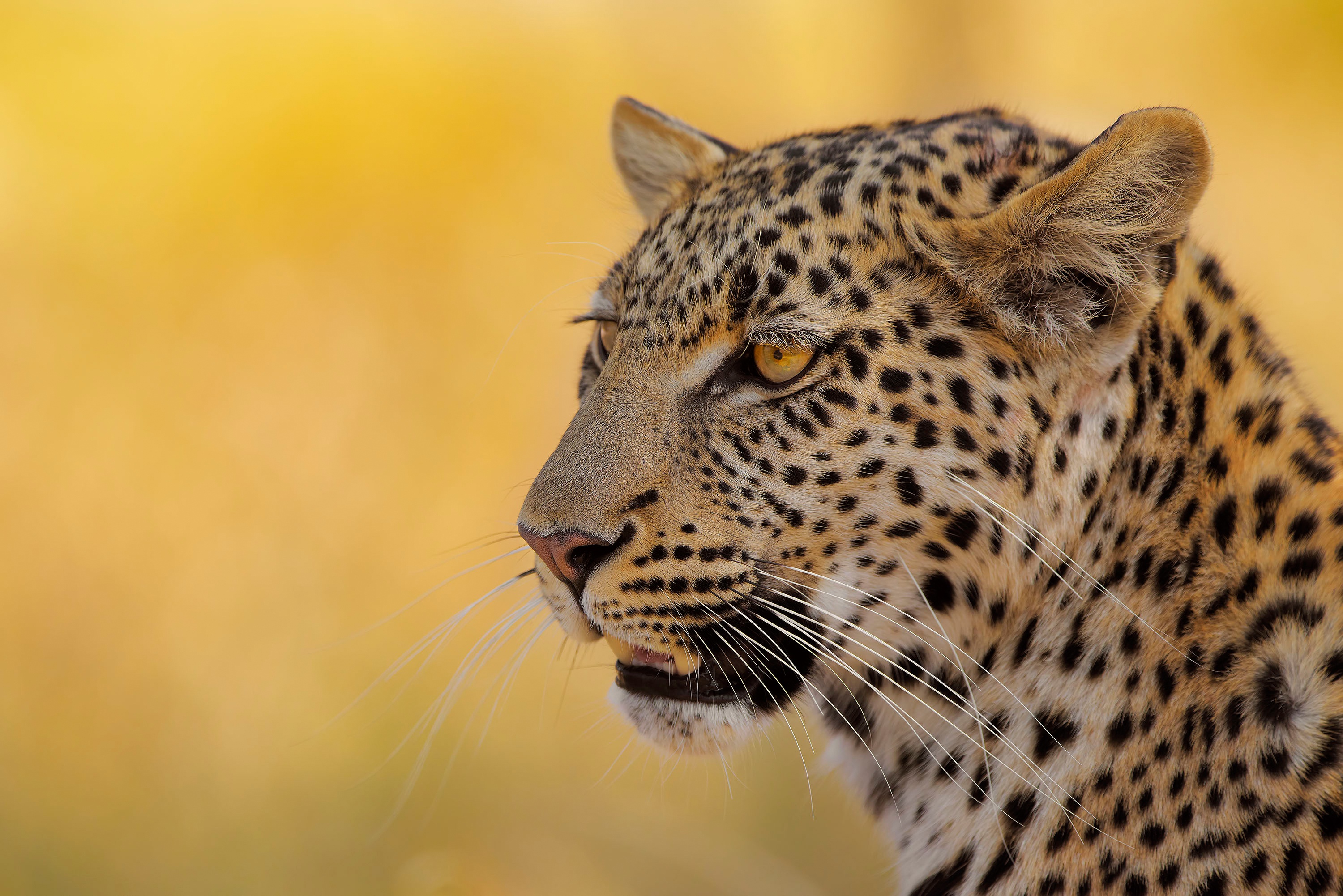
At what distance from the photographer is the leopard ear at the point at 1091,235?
2.93 meters

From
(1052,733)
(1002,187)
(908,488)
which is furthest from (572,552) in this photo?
(1002,187)

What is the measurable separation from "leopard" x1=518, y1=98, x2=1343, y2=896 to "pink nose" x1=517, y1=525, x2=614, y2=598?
1 cm

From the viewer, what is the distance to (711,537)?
3307 millimetres

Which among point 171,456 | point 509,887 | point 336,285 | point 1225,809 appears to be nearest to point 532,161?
point 336,285

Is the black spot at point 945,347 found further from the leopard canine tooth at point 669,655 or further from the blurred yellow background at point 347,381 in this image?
the blurred yellow background at point 347,381

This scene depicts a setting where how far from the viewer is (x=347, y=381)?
34.1ft

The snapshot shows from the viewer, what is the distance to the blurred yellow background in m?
8.12

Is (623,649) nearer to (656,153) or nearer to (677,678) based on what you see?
(677,678)

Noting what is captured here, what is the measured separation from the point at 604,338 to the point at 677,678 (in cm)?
132

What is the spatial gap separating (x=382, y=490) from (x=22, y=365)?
123 inches

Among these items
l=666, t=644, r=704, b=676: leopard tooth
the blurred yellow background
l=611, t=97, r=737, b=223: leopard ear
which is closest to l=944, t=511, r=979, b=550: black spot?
l=666, t=644, r=704, b=676: leopard tooth

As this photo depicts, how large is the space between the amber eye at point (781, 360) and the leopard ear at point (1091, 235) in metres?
0.49

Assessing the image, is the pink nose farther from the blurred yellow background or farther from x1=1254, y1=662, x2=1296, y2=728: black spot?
the blurred yellow background

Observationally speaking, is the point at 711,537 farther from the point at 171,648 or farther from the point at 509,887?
the point at 171,648
